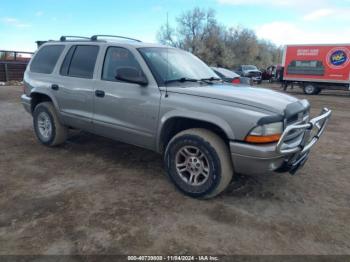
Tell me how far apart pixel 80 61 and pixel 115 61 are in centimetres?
78

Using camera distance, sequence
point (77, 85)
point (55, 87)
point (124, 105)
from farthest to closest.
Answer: point (55, 87) → point (77, 85) → point (124, 105)

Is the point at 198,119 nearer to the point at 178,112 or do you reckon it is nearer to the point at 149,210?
the point at 178,112

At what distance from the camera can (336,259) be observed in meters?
2.68

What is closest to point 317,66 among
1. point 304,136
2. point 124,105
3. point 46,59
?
point 304,136

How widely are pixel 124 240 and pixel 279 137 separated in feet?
6.10

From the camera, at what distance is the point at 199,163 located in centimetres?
365

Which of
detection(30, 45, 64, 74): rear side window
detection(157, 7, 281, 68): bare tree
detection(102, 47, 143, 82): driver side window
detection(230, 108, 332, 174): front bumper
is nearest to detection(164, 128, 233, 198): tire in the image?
detection(230, 108, 332, 174): front bumper

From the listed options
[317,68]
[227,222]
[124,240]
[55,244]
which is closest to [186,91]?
[227,222]

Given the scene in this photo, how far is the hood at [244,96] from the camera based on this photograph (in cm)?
335

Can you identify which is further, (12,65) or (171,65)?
(12,65)

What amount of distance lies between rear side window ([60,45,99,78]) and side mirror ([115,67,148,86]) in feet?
3.22

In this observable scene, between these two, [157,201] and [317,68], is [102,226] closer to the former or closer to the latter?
[157,201]

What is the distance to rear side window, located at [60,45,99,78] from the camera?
470 cm

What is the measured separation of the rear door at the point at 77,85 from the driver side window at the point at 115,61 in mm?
238
